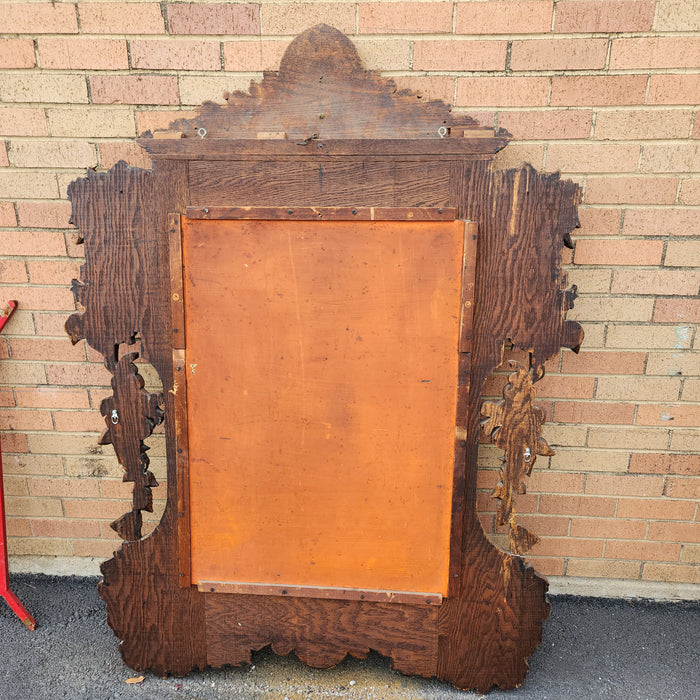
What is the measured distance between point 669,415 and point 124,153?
2.24m

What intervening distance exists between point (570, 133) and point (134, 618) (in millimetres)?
2243

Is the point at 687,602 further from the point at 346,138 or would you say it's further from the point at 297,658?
the point at 346,138

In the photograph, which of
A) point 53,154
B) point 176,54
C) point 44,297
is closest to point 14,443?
point 44,297

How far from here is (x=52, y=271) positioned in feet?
6.80

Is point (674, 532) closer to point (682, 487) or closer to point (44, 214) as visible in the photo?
point (682, 487)

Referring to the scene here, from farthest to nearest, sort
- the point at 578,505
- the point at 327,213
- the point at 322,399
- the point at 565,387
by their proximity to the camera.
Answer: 1. the point at 578,505
2. the point at 565,387
3. the point at 322,399
4. the point at 327,213

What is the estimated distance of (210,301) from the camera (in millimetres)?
1698

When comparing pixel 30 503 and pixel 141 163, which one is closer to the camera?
pixel 141 163

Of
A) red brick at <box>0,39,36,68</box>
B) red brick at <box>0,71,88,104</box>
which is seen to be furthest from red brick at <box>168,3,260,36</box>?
red brick at <box>0,39,36,68</box>

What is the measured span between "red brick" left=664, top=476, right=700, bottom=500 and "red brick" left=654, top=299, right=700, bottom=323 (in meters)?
0.63

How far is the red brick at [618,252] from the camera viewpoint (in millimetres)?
1932

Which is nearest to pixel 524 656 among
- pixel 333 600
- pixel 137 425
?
pixel 333 600

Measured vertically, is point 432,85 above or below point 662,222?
above

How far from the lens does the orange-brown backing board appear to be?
165cm
